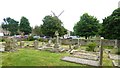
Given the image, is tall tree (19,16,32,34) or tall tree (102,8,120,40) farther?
tall tree (19,16,32,34)

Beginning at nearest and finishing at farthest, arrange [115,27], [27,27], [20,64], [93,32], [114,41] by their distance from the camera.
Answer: [20,64] < [115,27] < [114,41] < [93,32] < [27,27]

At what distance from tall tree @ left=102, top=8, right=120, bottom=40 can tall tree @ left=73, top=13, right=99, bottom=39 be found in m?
10.1

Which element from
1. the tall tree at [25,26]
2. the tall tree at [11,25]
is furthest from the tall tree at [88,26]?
the tall tree at [11,25]

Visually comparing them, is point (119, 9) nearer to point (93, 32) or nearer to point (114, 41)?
point (114, 41)

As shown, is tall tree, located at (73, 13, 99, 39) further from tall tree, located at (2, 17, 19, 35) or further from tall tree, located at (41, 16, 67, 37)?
tall tree, located at (2, 17, 19, 35)

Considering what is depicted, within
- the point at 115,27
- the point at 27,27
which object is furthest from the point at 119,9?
the point at 27,27

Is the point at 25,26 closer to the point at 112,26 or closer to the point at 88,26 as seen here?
the point at 88,26

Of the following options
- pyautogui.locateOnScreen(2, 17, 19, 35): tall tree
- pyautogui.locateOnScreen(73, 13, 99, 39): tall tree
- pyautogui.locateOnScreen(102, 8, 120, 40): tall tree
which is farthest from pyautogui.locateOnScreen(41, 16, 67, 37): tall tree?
pyautogui.locateOnScreen(2, 17, 19, 35): tall tree

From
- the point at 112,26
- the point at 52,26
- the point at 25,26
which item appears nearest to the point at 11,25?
the point at 25,26

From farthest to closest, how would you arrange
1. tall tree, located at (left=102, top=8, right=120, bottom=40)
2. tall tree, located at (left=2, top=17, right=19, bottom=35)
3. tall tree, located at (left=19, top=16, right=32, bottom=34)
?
tall tree, located at (left=2, top=17, right=19, bottom=35) → tall tree, located at (left=19, top=16, right=32, bottom=34) → tall tree, located at (left=102, top=8, right=120, bottom=40)

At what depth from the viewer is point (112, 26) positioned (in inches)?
979

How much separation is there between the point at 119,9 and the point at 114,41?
15.8ft

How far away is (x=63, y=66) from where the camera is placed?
1152 centimetres

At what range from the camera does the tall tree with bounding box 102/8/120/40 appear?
24203 millimetres
